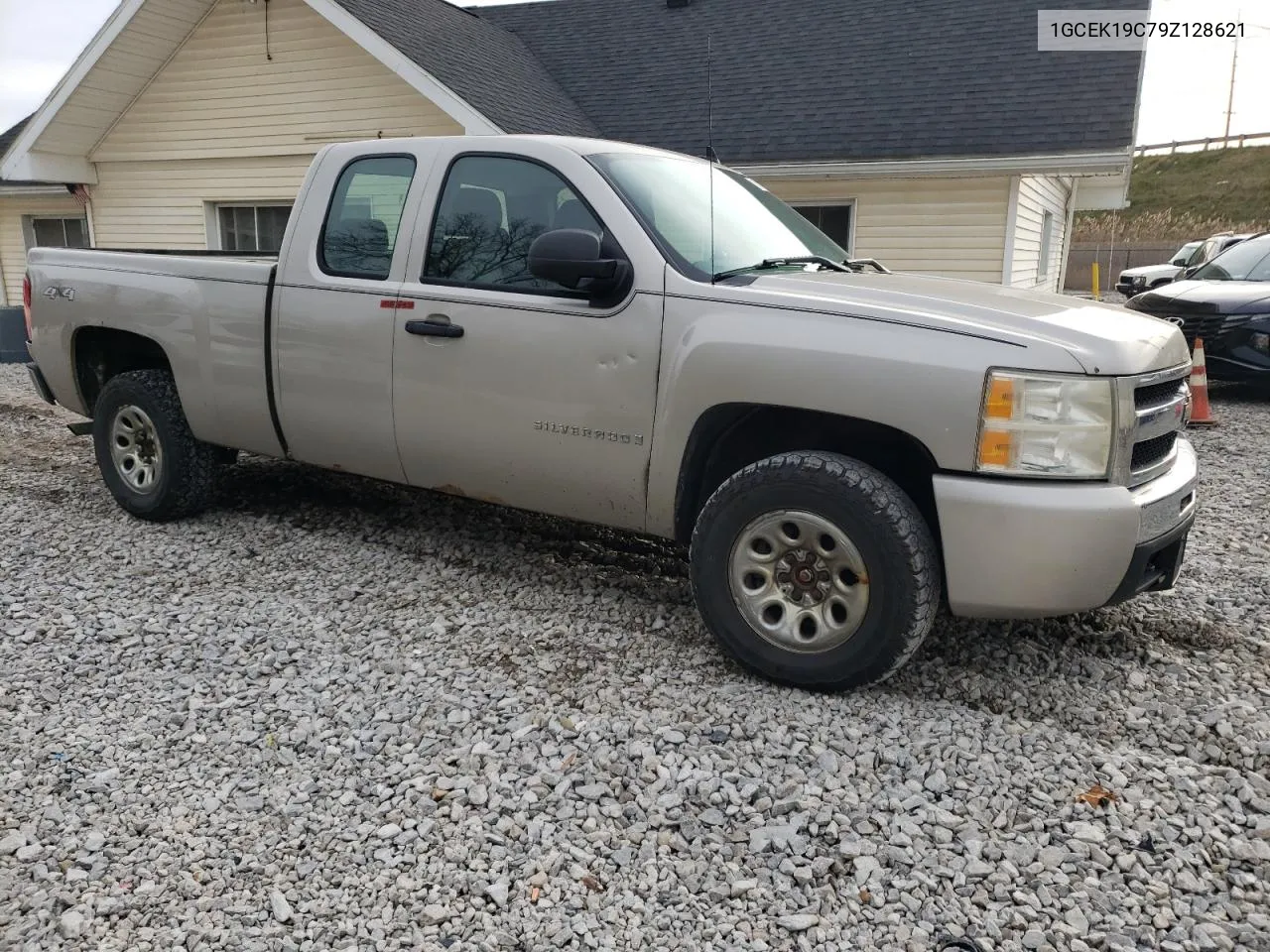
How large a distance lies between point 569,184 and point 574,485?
4.04ft

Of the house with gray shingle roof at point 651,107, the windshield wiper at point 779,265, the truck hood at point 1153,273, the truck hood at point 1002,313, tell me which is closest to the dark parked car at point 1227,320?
the house with gray shingle roof at point 651,107

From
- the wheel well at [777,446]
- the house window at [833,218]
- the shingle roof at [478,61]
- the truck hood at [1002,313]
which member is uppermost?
the shingle roof at [478,61]

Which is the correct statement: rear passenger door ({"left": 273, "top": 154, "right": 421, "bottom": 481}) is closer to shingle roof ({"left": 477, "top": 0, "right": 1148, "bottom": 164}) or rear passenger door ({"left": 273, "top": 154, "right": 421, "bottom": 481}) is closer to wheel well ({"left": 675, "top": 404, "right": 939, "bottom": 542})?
wheel well ({"left": 675, "top": 404, "right": 939, "bottom": 542})

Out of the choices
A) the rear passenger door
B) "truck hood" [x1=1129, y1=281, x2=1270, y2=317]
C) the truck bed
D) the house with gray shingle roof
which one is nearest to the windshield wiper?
the rear passenger door

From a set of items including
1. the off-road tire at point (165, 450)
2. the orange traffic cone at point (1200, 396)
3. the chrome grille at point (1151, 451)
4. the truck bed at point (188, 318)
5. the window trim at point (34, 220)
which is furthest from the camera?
the window trim at point (34, 220)

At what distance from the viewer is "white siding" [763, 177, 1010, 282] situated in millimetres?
11562

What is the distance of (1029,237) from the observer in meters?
13.7

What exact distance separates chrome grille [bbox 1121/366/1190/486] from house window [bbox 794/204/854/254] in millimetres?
8986

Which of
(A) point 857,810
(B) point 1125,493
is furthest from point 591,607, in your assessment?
(B) point 1125,493

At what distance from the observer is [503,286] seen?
4.07 metres

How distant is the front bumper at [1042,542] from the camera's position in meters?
3.07

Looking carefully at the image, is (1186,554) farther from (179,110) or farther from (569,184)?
(179,110)

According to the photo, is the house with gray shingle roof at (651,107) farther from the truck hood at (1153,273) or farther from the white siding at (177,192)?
the truck hood at (1153,273)

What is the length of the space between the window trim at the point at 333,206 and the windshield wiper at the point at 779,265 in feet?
5.08
